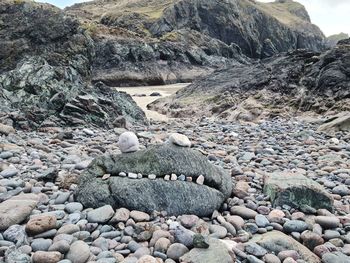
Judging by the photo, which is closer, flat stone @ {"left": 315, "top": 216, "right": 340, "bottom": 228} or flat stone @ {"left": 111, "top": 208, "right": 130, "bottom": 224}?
flat stone @ {"left": 111, "top": 208, "right": 130, "bottom": 224}

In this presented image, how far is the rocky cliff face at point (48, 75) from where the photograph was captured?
40.1 ft

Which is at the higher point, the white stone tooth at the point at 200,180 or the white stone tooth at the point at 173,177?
the white stone tooth at the point at 173,177

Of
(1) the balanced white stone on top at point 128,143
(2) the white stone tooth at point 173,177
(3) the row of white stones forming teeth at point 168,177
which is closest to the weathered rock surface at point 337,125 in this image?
(3) the row of white stones forming teeth at point 168,177

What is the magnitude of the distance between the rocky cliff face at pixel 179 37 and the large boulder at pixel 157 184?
40.2 m

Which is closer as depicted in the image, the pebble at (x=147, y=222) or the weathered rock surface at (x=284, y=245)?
the pebble at (x=147, y=222)

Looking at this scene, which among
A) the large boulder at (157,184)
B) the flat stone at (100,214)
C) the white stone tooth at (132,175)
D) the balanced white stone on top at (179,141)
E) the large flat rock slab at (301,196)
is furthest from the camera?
the balanced white stone on top at (179,141)

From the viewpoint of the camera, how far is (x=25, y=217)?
4598 mm

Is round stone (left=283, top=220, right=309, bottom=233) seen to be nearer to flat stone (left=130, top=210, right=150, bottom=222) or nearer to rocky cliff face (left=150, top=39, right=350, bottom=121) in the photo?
flat stone (left=130, top=210, right=150, bottom=222)

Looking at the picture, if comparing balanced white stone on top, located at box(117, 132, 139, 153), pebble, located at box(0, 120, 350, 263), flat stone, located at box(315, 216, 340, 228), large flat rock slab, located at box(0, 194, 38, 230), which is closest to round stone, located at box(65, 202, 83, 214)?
pebble, located at box(0, 120, 350, 263)

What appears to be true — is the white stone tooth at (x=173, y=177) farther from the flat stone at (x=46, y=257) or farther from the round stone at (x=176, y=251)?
the flat stone at (x=46, y=257)

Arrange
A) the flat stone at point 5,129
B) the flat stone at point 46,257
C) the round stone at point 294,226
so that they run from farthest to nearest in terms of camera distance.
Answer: the flat stone at point 5,129 → the round stone at point 294,226 → the flat stone at point 46,257

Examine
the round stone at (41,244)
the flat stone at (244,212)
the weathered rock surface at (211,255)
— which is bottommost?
the flat stone at (244,212)

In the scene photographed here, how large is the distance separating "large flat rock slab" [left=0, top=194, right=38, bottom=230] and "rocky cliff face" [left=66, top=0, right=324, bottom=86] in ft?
134

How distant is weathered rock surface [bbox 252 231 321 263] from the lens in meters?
4.20
